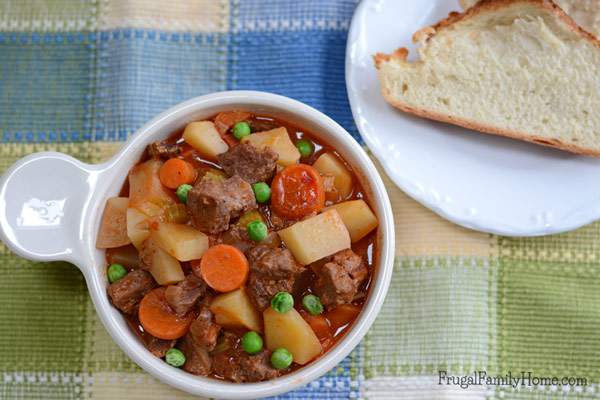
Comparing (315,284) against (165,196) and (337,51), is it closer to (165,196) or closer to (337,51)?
(165,196)

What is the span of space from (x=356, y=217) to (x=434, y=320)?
75 cm

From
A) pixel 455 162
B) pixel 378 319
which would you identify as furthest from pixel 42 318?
pixel 455 162

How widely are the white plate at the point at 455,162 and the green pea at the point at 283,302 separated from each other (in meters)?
0.82

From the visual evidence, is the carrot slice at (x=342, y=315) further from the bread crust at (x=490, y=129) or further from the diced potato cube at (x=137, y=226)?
the bread crust at (x=490, y=129)

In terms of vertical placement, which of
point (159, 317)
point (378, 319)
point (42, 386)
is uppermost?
point (159, 317)

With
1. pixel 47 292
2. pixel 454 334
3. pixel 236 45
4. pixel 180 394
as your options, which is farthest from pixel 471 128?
pixel 47 292

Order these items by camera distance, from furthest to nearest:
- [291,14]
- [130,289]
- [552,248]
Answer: [291,14]
[552,248]
[130,289]

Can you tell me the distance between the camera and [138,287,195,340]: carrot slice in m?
2.64

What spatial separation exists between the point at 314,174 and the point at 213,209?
0.42 metres

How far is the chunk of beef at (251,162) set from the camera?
2.65 meters

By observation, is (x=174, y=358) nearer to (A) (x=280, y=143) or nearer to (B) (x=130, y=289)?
(B) (x=130, y=289)

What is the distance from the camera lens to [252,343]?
8.42ft

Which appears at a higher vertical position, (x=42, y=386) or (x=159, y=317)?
(x=159, y=317)

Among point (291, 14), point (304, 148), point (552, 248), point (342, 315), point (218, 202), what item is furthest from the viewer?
point (291, 14)
